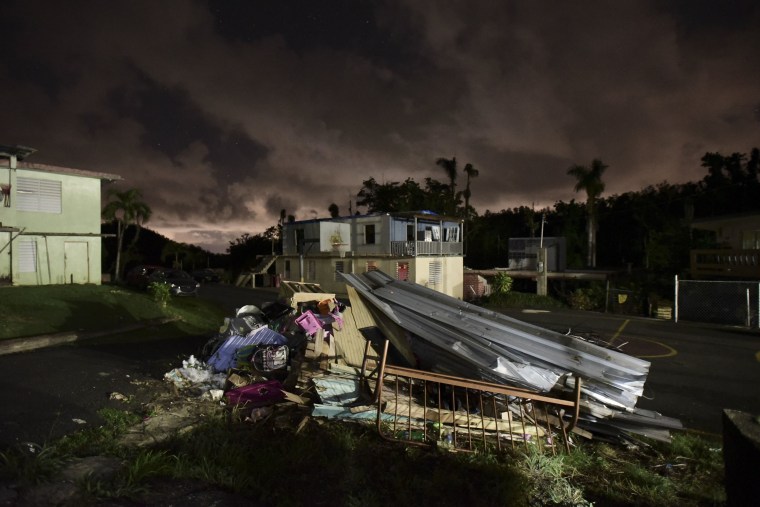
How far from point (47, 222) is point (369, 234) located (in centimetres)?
1760

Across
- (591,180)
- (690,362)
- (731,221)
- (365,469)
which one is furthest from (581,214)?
(365,469)

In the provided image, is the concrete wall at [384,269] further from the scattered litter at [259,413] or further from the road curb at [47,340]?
the scattered litter at [259,413]

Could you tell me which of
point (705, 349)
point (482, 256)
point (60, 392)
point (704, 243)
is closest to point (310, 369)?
point (60, 392)

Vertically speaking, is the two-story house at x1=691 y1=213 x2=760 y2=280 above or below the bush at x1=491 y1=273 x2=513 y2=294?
above

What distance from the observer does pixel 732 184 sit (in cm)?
3588

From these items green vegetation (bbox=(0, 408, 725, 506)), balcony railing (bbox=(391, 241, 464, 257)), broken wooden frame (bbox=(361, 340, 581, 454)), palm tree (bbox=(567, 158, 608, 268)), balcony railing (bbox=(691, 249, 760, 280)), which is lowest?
green vegetation (bbox=(0, 408, 725, 506))

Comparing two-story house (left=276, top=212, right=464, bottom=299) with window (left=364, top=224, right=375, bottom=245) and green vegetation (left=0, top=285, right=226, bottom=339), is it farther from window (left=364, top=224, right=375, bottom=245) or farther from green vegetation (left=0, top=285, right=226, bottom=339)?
green vegetation (left=0, top=285, right=226, bottom=339)

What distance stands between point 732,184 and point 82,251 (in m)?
46.4

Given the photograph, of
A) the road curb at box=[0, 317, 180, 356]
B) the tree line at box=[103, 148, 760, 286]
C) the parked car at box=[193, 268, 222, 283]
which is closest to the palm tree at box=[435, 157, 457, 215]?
the tree line at box=[103, 148, 760, 286]

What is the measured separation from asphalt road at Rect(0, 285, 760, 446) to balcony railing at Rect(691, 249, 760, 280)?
23.6 ft

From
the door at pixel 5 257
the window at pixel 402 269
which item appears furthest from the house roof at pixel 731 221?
the door at pixel 5 257

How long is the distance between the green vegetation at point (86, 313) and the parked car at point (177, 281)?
417 centimetres

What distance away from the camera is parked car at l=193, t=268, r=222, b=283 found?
35.0m

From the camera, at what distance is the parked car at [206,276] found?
115ft
